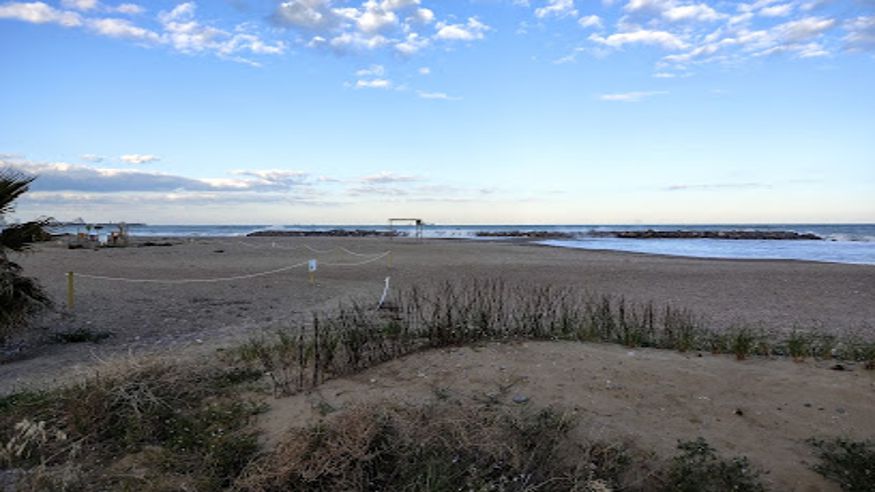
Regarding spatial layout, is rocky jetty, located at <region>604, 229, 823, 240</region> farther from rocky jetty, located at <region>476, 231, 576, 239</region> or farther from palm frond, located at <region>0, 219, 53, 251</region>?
palm frond, located at <region>0, 219, 53, 251</region>

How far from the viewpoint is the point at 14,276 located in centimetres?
729

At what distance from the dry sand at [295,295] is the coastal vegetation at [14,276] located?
1.92ft

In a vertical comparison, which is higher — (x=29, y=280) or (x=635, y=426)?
(x=29, y=280)

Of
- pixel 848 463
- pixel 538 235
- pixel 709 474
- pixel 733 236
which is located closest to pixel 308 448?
pixel 709 474

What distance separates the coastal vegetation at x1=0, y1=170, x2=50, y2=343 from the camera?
280 inches

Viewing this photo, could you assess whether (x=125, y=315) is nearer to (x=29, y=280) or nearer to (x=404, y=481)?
(x=29, y=280)

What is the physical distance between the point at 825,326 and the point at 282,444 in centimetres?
937

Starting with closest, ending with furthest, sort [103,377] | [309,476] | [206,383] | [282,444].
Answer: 1. [309,476]
2. [282,444]
3. [103,377]
4. [206,383]

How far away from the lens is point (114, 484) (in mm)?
4109

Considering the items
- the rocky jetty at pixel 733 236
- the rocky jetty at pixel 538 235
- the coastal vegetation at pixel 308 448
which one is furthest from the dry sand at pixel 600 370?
the rocky jetty at pixel 538 235

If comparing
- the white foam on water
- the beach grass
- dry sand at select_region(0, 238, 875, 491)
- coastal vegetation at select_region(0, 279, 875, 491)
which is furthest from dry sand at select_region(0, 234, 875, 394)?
the white foam on water

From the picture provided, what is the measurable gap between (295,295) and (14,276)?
22.5 ft

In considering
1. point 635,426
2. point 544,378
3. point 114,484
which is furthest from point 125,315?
point 635,426

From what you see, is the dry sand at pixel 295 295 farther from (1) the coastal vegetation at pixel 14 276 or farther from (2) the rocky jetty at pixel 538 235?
(2) the rocky jetty at pixel 538 235
